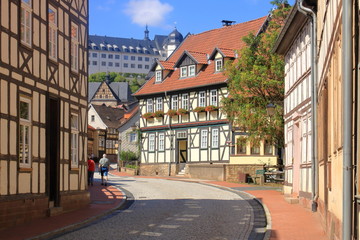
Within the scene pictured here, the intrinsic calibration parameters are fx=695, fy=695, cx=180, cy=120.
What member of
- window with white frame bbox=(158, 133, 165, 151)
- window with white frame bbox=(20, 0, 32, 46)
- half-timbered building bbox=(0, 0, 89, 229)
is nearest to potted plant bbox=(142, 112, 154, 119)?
window with white frame bbox=(158, 133, 165, 151)

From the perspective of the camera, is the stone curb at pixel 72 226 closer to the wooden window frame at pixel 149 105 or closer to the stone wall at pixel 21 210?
the stone wall at pixel 21 210

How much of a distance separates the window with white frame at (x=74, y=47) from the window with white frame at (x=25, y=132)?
4.59 m

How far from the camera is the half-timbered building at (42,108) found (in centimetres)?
1634

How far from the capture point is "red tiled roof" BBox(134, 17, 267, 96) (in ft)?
163

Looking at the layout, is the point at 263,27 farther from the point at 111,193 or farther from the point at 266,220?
the point at 266,220

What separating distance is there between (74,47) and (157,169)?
3103 centimetres

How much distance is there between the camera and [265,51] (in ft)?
109

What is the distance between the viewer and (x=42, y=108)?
18.8 meters

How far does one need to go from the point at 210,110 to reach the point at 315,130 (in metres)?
29.0

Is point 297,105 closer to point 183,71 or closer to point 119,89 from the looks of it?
point 183,71

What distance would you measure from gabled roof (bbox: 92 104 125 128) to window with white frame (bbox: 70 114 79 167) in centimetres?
7331

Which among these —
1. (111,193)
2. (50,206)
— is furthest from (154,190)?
(50,206)

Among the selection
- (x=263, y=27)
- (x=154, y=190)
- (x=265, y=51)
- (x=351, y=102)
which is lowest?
(x=154, y=190)

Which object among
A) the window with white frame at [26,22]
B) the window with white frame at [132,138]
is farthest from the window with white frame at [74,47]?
the window with white frame at [132,138]
